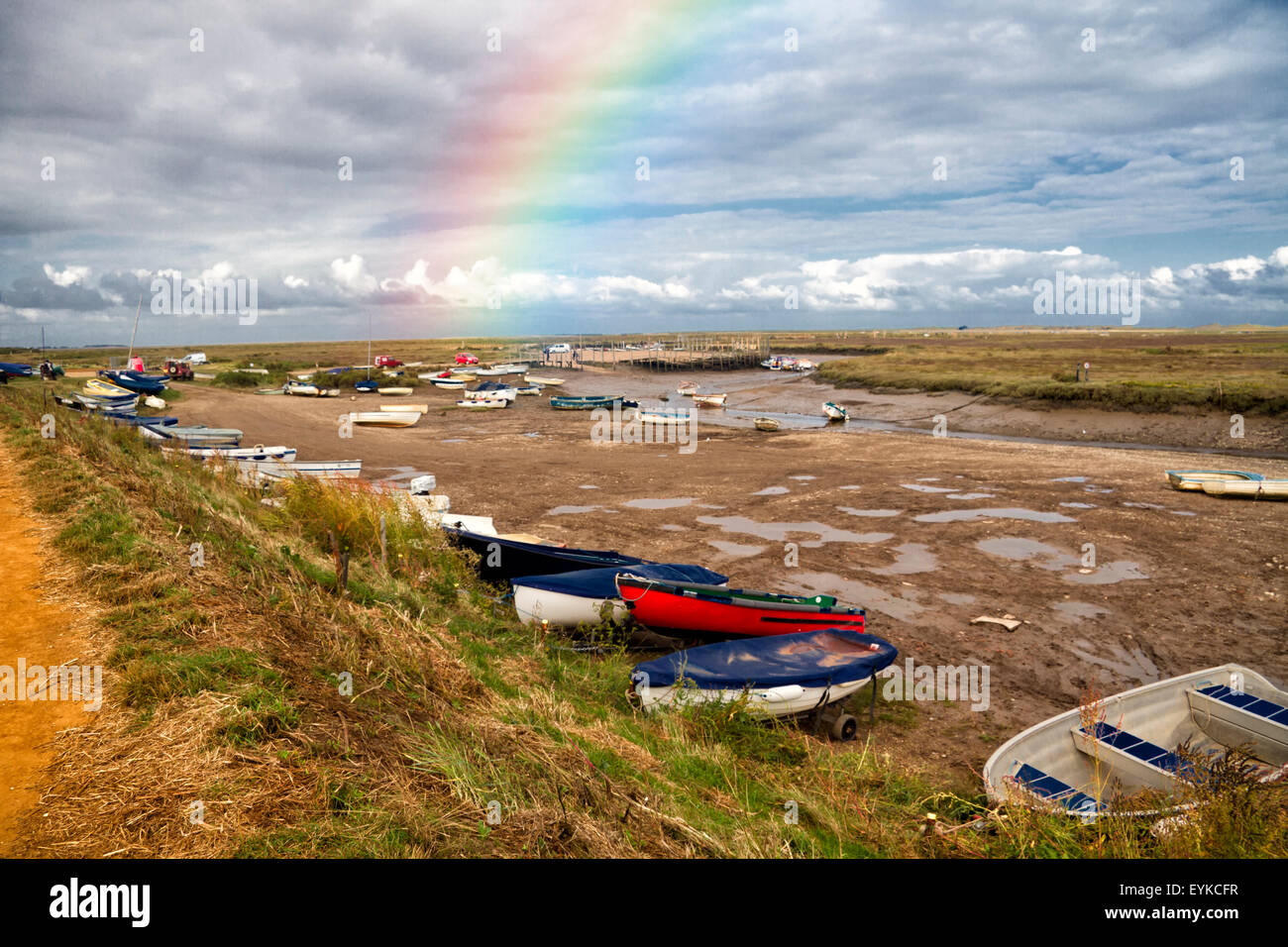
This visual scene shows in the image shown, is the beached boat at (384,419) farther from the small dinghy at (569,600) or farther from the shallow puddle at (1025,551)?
the shallow puddle at (1025,551)

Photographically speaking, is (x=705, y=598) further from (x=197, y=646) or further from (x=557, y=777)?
(x=197, y=646)

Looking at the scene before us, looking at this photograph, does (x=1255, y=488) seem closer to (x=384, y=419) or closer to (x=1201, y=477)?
(x=1201, y=477)

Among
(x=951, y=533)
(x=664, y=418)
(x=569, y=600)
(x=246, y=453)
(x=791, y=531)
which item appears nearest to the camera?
(x=569, y=600)

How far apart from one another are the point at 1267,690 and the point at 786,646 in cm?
561

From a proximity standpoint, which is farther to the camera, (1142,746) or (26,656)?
(1142,746)

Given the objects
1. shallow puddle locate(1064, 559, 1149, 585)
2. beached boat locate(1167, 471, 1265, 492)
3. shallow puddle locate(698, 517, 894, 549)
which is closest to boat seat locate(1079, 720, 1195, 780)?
shallow puddle locate(1064, 559, 1149, 585)

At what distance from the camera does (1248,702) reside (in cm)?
855

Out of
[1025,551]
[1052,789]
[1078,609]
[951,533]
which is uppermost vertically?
[951,533]

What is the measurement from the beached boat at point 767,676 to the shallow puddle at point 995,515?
11512 mm

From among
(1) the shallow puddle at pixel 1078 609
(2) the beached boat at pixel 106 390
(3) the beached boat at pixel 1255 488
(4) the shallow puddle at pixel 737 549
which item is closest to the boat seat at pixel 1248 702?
(1) the shallow puddle at pixel 1078 609

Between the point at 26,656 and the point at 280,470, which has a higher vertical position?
the point at 280,470

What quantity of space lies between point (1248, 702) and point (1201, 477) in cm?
1803

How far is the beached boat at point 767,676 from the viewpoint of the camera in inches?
351

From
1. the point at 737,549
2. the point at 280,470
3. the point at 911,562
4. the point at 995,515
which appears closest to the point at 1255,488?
the point at 995,515
